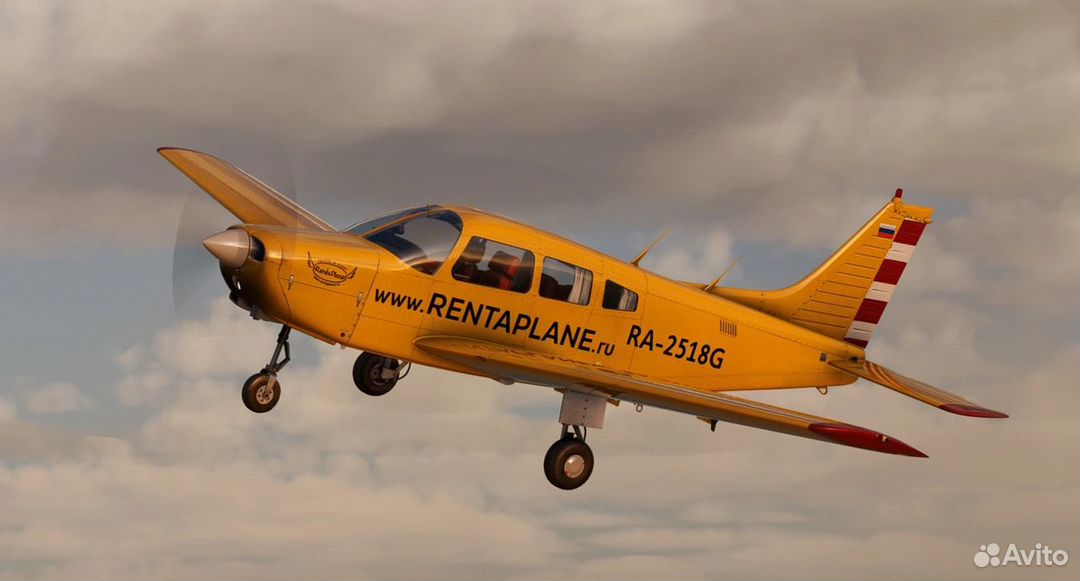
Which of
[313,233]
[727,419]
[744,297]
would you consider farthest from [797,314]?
[313,233]

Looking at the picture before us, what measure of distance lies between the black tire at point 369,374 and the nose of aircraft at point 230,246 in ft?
15.1

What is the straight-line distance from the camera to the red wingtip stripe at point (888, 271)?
22094 mm

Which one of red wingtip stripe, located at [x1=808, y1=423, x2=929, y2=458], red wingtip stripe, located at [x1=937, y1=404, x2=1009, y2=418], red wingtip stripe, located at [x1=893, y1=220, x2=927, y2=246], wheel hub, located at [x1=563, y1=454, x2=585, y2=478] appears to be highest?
red wingtip stripe, located at [x1=893, y1=220, x2=927, y2=246]

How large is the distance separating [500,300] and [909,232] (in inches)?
331

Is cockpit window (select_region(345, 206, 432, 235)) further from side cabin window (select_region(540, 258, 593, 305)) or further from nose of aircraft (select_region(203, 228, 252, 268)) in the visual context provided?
→ nose of aircraft (select_region(203, 228, 252, 268))

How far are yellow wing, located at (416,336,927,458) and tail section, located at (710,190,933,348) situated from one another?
532 centimetres

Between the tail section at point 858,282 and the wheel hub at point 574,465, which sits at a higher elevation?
the tail section at point 858,282

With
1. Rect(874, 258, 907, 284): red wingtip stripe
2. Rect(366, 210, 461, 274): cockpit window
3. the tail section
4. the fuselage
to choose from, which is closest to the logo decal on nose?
the fuselage

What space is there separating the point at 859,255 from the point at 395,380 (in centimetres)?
851

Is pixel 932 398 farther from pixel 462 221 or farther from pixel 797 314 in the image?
pixel 462 221

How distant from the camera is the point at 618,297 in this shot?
19031mm

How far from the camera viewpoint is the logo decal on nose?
55.0 feet

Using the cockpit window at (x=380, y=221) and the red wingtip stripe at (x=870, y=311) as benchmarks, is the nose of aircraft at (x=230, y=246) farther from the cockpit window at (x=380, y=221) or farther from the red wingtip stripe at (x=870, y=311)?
the red wingtip stripe at (x=870, y=311)

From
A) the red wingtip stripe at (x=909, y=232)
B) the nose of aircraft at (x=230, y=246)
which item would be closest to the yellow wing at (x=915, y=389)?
the red wingtip stripe at (x=909, y=232)
